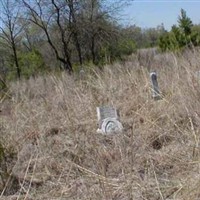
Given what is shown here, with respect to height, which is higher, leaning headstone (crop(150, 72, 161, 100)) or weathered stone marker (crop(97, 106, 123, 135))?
leaning headstone (crop(150, 72, 161, 100))

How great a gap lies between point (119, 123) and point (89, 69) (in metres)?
2.72

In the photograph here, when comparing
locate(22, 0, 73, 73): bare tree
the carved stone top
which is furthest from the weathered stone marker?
locate(22, 0, 73, 73): bare tree

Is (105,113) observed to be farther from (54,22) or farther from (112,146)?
(54,22)

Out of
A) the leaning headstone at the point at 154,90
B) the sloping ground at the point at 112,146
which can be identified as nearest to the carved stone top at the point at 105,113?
the sloping ground at the point at 112,146

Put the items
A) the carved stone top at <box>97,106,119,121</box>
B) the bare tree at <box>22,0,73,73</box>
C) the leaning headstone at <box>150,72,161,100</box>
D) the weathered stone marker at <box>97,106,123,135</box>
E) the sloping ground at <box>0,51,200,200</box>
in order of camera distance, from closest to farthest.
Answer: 1. the sloping ground at <box>0,51,200,200</box>
2. the weathered stone marker at <box>97,106,123,135</box>
3. the carved stone top at <box>97,106,119,121</box>
4. the leaning headstone at <box>150,72,161,100</box>
5. the bare tree at <box>22,0,73,73</box>

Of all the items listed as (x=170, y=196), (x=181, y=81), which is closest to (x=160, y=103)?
(x=181, y=81)

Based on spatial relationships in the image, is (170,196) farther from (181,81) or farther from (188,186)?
(181,81)

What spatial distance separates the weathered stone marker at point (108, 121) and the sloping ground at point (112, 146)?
103 millimetres

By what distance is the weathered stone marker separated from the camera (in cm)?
418

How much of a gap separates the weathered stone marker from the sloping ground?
103 mm

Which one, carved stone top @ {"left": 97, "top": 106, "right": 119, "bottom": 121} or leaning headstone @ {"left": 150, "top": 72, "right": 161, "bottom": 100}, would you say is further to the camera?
leaning headstone @ {"left": 150, "top": 72, "right": 161, "bottom": 100}

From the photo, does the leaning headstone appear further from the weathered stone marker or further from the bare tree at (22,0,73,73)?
the bare tree at (22,0,73,73)

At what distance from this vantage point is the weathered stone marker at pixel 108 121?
418cm

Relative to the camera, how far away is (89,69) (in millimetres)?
6773
